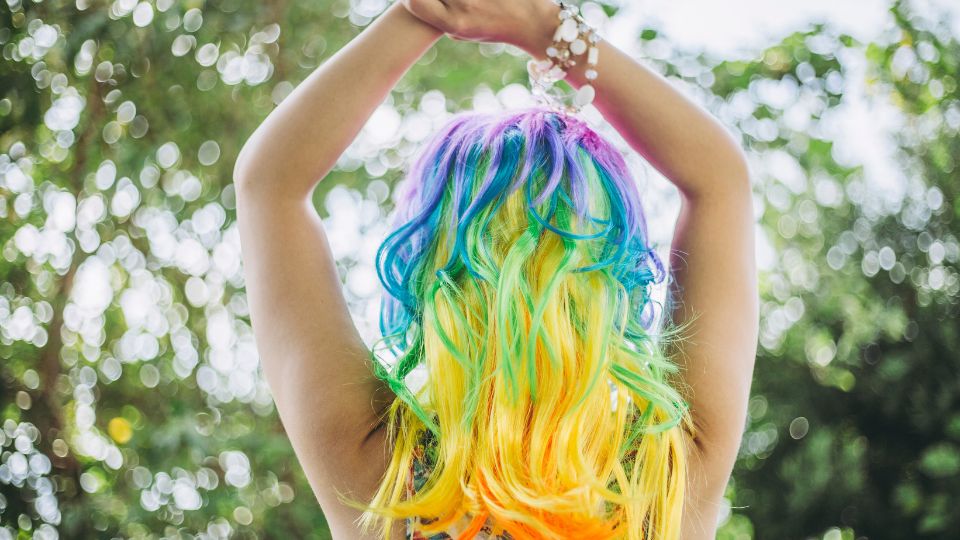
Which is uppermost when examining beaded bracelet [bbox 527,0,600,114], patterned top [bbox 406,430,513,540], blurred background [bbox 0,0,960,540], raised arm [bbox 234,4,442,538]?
beaded bracelet [bbox 527,0,600,114]

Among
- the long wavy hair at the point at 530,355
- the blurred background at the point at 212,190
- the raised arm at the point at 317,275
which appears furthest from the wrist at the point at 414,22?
the blurred background at the point at 212,190

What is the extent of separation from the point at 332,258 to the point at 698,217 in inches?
15.9

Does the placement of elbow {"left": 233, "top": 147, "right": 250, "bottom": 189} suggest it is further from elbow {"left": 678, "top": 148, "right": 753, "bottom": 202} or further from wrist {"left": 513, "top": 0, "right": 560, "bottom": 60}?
elbow {"left": 678, "top": 148, "right": 753, "bottom": 202}

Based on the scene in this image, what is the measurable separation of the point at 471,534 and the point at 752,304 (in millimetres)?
392

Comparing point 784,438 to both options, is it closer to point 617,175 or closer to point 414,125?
point 414,125

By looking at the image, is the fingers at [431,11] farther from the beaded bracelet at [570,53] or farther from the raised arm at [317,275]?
the beaded bracelet at [570,53]

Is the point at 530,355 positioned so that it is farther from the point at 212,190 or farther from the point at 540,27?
the point at 212,190

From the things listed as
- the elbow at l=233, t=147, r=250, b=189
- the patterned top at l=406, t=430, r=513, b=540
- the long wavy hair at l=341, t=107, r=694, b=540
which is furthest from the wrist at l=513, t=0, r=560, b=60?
the patterned top at l=406, t=430, r=513, b=540

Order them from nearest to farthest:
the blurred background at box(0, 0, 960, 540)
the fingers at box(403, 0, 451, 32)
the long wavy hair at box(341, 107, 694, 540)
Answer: the long wavy hair at box(341, 107, 694, 540) → the fingers at box(403, 0, 451, 32) → the blurred background at box(0, 0, 960, 540)

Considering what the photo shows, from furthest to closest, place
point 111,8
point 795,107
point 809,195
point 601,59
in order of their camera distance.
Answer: point 809,195
point 795,107
point 111,8
point 601,59

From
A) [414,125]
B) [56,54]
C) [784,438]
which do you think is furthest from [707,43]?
[56,54]

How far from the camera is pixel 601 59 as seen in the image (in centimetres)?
96

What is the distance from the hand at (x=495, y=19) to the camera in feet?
3.12

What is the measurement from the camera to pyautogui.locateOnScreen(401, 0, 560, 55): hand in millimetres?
950
